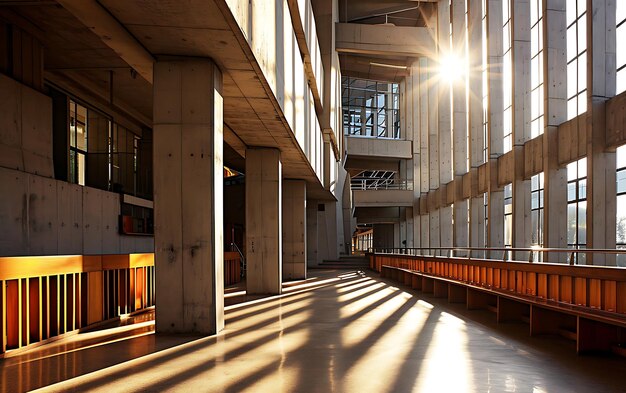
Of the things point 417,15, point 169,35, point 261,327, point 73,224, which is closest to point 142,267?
point 261,327

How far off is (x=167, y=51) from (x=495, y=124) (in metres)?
15.6

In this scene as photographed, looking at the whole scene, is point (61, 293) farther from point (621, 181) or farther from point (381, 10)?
point (381, 10)

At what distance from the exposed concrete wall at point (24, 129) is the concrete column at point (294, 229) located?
31.1ft

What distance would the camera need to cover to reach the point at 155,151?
832cm

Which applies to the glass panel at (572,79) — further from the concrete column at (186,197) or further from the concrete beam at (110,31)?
the concrete beam at (110,31)

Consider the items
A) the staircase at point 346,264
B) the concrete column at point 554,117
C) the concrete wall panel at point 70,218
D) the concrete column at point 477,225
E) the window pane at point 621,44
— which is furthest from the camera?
the staircase at point 346,264

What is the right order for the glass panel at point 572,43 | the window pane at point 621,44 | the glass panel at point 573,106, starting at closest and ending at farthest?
the window pane at point 621,44 < the glass panel at point 572,43 < the glass panel at point 573,106

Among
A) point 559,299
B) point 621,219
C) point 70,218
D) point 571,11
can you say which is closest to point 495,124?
point 571,11

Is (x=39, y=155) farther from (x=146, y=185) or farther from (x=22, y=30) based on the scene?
(x=146, y=185)

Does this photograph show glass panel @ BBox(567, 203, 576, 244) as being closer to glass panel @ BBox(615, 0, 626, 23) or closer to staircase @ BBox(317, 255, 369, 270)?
glass panel @ BBox(615, 0, 626, 23)

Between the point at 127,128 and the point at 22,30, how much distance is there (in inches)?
390

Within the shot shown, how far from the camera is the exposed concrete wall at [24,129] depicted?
11.0 m

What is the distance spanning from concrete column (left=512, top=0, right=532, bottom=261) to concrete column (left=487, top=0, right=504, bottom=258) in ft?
7.22

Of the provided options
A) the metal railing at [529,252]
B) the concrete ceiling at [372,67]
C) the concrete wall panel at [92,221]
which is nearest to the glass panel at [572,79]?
the metal railing at [529,252]
